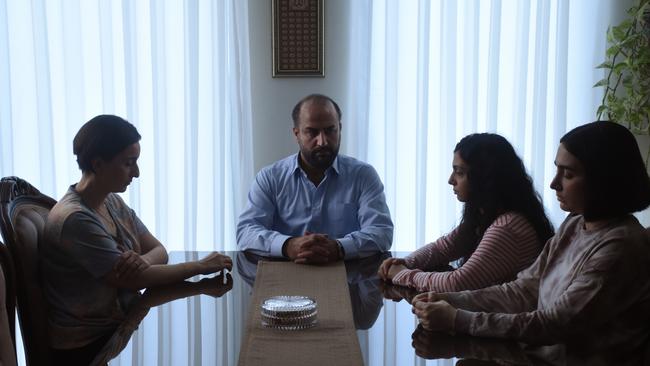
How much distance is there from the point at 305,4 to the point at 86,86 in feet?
4.16

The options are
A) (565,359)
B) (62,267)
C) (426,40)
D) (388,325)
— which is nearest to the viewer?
(565,359)

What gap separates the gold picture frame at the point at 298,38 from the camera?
145 inches

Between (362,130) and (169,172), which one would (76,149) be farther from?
(362,130)

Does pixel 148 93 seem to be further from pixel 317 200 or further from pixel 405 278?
pixel 405 278

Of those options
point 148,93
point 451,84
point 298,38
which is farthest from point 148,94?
point 451,84

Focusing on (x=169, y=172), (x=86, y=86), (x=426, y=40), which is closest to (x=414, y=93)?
(x=426, y=40)

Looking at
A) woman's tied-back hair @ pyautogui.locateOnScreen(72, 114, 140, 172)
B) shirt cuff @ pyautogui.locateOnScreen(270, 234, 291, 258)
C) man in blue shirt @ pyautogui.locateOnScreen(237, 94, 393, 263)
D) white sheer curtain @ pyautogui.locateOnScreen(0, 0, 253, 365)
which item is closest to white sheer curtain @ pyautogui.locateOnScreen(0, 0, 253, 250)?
white sheer curtain @ pyautogui.locateOnScreen(0, 0, 253, 365)

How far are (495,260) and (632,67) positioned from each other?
2.14 m

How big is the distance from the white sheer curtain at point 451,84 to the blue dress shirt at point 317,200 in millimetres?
933

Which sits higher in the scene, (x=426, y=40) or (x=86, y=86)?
(x=426, y=40)

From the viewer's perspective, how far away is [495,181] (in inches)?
75.4

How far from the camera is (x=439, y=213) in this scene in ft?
12.3

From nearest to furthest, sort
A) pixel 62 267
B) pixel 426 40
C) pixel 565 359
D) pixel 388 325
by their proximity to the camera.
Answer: pixel 565 359
pixel 388 325
pixel 62 267
pixel 426 40

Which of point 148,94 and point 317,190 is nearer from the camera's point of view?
point 317,190
